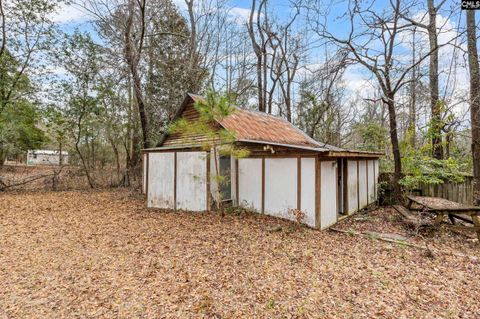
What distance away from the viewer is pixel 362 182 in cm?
838

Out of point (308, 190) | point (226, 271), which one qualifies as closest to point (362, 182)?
point (308, 190)

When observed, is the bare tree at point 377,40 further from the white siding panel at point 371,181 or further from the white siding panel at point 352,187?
the white siding panel at point 352,187

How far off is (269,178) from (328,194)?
1.59m

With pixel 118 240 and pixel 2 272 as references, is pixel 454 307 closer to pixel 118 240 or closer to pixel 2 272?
pixel 118 240

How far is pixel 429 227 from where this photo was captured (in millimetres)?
5609

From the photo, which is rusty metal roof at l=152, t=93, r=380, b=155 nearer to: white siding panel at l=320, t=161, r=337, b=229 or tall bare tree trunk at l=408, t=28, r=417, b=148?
white siding panel at l=320, t=161, r=337, b=229

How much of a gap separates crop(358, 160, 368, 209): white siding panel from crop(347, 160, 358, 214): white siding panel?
38 cm

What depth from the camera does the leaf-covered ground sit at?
2.89m

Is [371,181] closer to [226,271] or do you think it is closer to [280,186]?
[280,186]

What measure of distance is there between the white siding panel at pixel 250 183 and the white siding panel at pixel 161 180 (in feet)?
7.23

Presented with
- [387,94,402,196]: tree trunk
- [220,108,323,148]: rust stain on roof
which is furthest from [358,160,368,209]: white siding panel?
[220,108,323,148]: rust stain on roof

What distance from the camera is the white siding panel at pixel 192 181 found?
7145mm

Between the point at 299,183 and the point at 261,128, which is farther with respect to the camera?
the point at 261,128

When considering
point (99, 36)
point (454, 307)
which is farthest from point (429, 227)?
point (99, 36)
